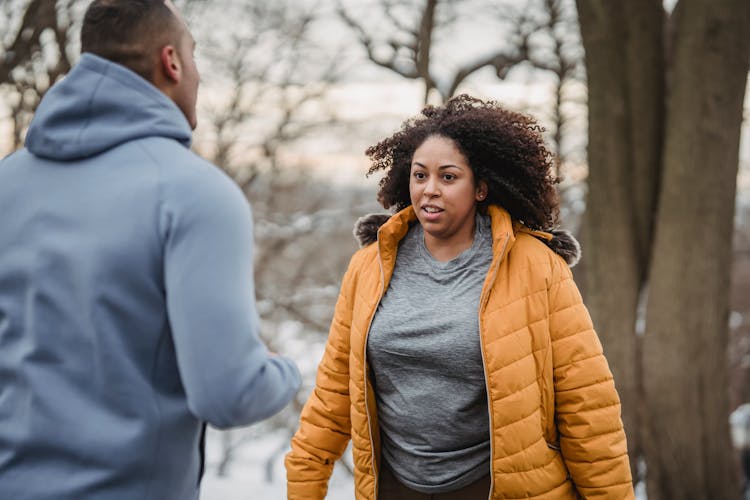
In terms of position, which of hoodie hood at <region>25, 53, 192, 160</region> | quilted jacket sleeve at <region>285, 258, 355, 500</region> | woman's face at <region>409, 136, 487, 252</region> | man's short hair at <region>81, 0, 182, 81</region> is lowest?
quilted jacket sleeve at <region>285, 258, 355, 500</region>

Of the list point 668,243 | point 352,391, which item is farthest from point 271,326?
point 352,391

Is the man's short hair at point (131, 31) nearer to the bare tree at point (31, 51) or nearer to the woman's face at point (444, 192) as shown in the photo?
the woman's face at point (444, 192)

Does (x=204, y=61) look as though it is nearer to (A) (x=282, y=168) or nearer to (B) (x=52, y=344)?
(A) (x=282, y=168)

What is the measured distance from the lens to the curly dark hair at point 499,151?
2764 millimetres

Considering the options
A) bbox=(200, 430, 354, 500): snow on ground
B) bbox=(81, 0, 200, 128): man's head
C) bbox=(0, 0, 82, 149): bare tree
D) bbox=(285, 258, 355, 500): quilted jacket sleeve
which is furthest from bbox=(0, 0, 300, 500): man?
bbox=(0, 0, 82, 149): bare tree

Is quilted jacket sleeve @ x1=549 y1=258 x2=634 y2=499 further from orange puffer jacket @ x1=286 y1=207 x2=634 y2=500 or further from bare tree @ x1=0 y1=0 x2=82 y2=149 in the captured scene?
bare tree @ x1=0 y1=0 x2=82 y2=149

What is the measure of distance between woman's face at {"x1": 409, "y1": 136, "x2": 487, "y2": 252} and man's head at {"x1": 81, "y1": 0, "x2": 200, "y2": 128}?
1.18 m

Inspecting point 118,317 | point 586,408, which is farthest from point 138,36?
point 586,408

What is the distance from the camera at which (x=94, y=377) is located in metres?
1.53

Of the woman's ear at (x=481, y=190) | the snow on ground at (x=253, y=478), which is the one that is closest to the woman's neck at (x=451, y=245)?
the woman's ear at (x=481, y=190)

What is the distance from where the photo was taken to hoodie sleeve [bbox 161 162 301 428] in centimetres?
150

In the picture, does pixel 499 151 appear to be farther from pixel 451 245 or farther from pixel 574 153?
pixel 574 153

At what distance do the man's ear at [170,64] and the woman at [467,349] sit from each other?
1.17 m

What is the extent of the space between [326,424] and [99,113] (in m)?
1.53
